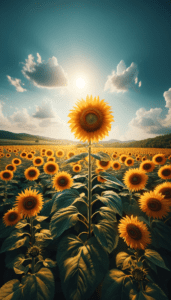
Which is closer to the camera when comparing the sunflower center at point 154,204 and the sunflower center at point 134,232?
the sunflower center at point 134,232

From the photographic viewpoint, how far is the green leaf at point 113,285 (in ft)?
5.33

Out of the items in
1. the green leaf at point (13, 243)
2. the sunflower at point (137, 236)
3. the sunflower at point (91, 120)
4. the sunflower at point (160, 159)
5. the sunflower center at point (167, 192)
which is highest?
the sunflower at point (91, 120)

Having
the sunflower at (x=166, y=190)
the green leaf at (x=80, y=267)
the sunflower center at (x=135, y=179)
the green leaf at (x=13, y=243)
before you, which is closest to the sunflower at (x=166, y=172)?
the sunflower center at (x=135, y=179)

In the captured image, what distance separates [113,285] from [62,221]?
1.02 m

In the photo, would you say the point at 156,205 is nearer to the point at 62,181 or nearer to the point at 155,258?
the point at 155,258

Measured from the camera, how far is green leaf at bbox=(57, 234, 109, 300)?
153cm

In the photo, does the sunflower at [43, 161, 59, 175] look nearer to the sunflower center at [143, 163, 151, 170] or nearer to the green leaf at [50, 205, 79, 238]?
the green leaf at [50, 205, 79, 238]

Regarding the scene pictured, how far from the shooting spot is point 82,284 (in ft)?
5.08

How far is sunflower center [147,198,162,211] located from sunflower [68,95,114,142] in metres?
1.56

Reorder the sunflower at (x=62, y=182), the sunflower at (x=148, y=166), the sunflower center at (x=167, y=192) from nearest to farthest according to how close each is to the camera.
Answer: the sunflower center at (x=167, y=192), the sunflower at (x=62, y=182), the sunflower at (x=148, y=166)

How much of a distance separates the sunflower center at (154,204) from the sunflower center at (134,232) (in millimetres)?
667

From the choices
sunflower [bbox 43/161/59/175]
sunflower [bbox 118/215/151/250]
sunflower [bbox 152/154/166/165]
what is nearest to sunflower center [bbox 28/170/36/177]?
sunflower [bbox 43/161/59/175]

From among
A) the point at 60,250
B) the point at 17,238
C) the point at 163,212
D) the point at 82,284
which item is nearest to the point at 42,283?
the point at 60,250

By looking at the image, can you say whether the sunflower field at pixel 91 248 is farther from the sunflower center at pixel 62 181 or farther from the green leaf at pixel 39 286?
the sunflower center at pixel 62 181
